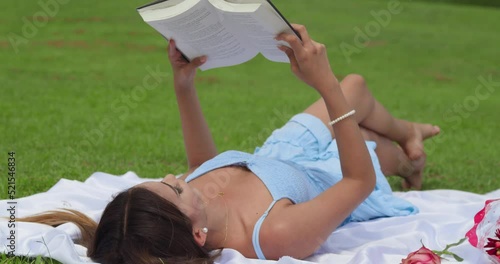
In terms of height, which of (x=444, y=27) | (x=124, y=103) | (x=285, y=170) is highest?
(x=285, y=170)

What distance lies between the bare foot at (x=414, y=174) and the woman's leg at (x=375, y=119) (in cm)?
6

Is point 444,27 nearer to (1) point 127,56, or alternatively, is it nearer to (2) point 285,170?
(1) point 127,56

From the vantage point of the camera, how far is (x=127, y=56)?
12.1m

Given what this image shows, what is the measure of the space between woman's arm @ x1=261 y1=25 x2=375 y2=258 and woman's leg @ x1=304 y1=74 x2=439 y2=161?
36.4 inches

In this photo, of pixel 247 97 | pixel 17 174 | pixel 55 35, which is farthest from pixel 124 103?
pixel 55 35

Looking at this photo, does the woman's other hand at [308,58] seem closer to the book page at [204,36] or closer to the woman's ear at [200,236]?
the book page at [204,36]

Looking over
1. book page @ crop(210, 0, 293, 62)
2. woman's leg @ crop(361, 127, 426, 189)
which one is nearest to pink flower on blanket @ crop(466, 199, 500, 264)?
book page @ crop(210, 0, 293, 62)

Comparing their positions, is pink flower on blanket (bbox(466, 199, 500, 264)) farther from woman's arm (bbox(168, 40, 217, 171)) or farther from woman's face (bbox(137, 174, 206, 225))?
woman's arm (bbox(168, 40, 217, 171))

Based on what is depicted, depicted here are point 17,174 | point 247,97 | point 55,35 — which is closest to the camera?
Answer: point 17,174

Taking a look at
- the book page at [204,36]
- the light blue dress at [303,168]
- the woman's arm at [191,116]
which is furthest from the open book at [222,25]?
the light blue dress at [303,168]

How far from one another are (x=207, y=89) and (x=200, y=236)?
659cm

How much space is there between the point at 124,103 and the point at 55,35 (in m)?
6.23

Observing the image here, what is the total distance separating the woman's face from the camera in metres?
2.84

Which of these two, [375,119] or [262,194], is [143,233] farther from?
[375,119]
